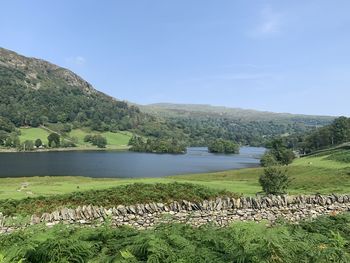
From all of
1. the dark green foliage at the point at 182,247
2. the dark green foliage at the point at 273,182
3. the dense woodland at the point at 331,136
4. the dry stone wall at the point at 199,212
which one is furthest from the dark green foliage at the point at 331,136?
the dark green foliage at the point at 182,247

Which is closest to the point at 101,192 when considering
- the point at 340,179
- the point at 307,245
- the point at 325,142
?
the point at 307,245

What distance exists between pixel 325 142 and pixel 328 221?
527 ft

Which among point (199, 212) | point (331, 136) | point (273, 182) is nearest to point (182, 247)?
point (199, 212)

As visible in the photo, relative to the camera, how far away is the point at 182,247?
11.0 m

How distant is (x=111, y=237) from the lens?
12.8 metres

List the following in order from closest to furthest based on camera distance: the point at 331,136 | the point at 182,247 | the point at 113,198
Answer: the point at 182,247 < the point at 113,198 < the point at 331,136

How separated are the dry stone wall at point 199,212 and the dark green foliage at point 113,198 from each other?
293 inches

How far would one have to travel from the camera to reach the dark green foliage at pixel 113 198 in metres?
26.9

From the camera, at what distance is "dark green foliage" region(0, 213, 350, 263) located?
9.95 metres

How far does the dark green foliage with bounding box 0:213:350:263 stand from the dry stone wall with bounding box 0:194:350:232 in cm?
519

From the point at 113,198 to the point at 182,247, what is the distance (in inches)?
702

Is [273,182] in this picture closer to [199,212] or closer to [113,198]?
[113,198]

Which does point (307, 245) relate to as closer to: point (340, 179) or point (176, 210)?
point (176, 210)

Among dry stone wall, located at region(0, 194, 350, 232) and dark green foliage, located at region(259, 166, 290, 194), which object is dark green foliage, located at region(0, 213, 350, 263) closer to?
dry stone wall, located at region(0, 194, 350, 232)
